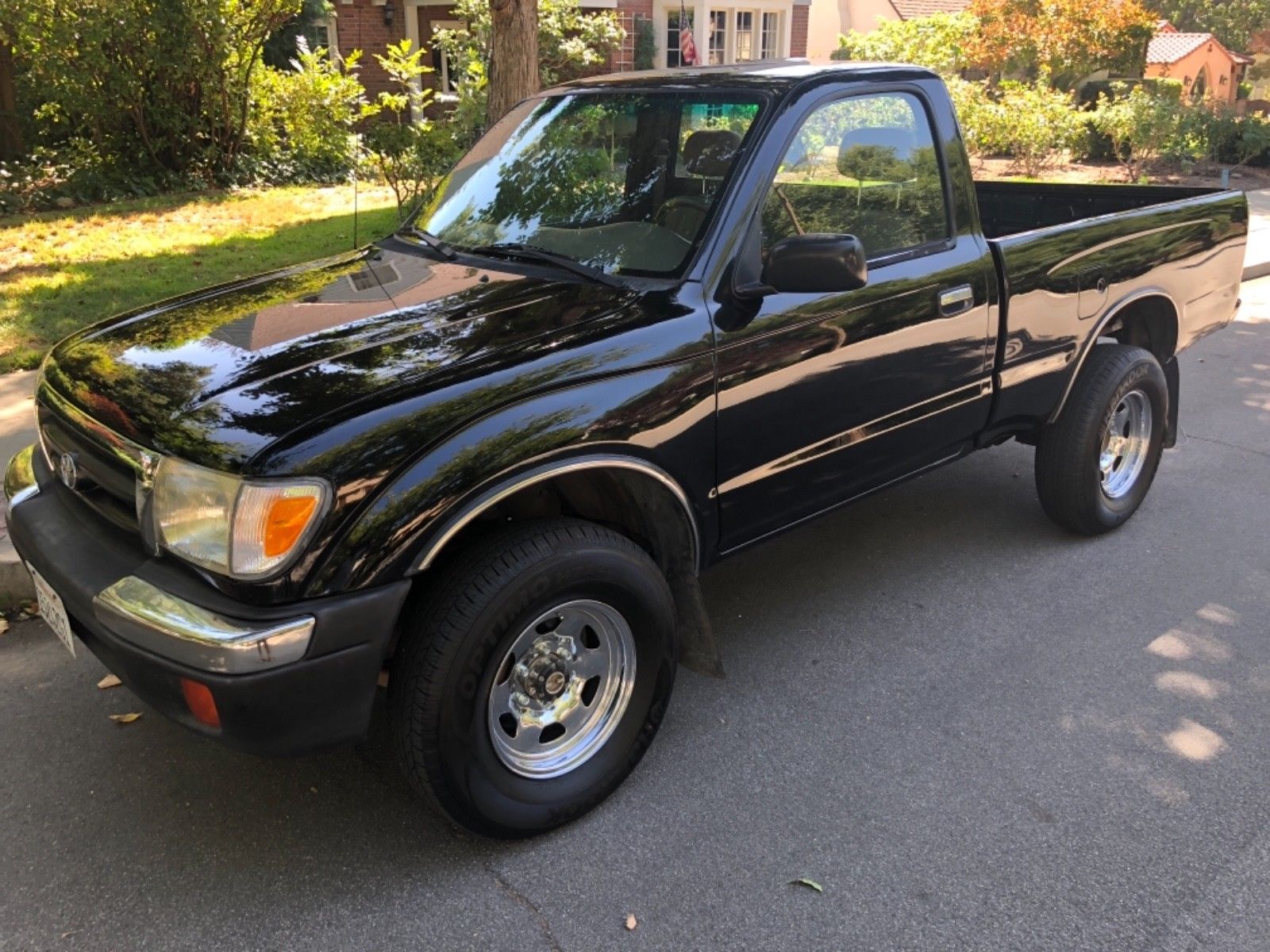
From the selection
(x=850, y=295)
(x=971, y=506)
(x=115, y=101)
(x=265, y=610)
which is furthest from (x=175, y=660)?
(x=115, y=101)

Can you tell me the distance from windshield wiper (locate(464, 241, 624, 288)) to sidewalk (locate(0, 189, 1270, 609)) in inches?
85.5

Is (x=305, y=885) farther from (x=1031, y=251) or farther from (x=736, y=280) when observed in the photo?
(x=1031, y=251)

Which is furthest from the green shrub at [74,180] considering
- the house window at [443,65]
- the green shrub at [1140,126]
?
the green shrub at [1140,126]

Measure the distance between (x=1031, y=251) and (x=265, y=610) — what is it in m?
3.06

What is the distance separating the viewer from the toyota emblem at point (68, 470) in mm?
2830

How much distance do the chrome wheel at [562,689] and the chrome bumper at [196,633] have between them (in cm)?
58

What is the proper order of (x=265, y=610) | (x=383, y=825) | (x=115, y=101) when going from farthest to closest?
(x=115, y=101) < (x=383, y=825) < (x=265, y=610)

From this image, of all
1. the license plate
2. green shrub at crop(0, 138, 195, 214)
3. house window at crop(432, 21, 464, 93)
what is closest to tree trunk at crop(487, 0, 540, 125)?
the license plate

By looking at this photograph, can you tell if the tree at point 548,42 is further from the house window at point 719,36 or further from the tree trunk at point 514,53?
the tree trunk at point 514,53

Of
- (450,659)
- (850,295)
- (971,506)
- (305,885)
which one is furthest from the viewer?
(971,506)

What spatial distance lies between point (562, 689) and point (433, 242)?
172 centimetres

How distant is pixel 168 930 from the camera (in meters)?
2.46

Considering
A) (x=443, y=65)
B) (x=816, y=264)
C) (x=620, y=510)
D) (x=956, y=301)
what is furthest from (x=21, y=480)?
(x=443, y=65)

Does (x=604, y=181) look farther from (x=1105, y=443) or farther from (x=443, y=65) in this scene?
(x=443, y=65)
